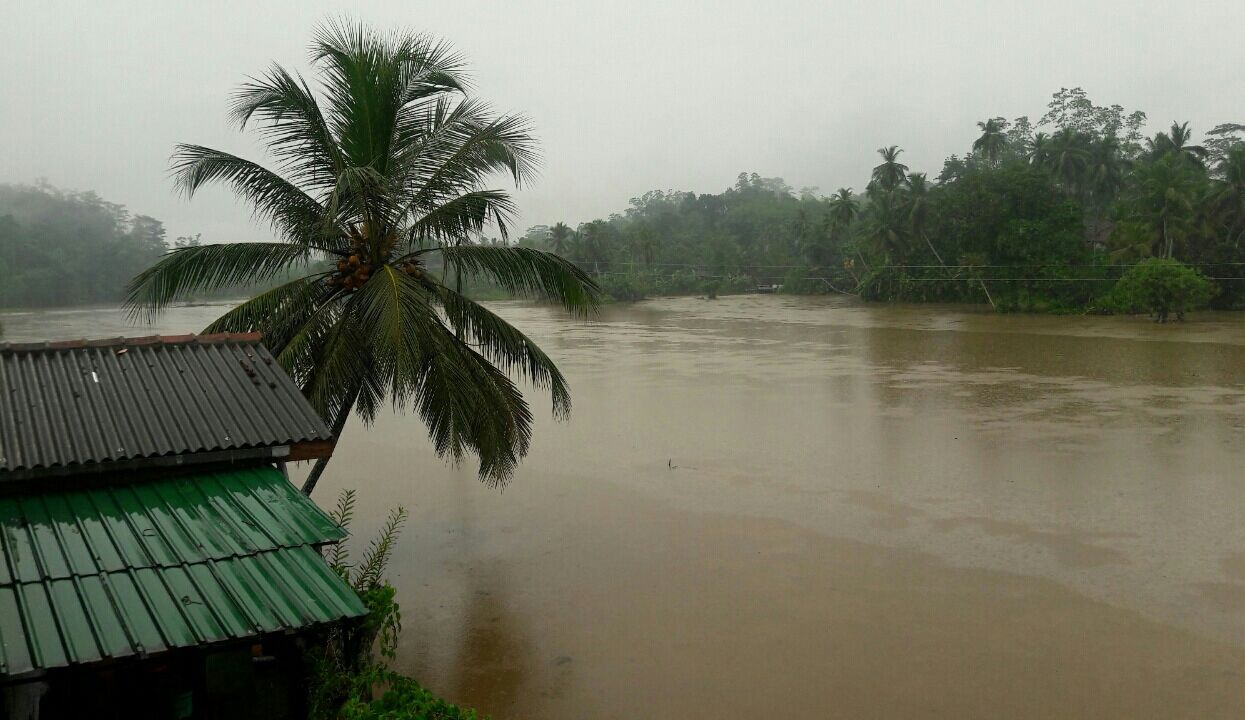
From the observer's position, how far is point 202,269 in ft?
23.6

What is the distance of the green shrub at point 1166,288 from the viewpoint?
31.2m

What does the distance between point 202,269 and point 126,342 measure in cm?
192

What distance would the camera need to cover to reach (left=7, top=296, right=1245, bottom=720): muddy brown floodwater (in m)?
6.30

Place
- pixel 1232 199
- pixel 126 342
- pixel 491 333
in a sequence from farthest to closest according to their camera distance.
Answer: pixel 1232 199 < pixel 491 333 < pixel 126 342

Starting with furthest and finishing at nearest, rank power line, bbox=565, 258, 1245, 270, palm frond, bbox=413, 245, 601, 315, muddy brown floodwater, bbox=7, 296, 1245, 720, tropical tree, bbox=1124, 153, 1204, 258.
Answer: power line, bbox=565, 258, 1245, 270 → tropical tree, bbox=1124, 153, 1204, 258 → palm frond, bbox=413, 245, 601, 315 → muddy brown floodwater, bbox=7, 296, 1245, 720

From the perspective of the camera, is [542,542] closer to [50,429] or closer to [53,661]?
A: [50,429]

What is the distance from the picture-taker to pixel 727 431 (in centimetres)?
1495

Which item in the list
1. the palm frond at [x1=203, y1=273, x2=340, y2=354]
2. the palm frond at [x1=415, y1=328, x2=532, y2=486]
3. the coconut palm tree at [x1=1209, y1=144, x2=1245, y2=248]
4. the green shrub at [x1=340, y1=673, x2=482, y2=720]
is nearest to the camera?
the green shrub at [x1=340, y1=673, x2=482, y2=720]

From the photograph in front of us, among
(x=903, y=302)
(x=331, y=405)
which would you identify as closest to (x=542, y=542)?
(x=331, y=405)

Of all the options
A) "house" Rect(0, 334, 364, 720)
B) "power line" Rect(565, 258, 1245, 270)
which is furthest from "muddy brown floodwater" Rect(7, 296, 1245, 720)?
"power line" Rect(565, 258, 1245, 270)

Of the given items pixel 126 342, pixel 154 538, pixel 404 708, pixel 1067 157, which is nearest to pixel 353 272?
pixel 126 342

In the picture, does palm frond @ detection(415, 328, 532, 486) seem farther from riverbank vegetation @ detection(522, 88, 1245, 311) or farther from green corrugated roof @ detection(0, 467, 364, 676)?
riverbank vegetation @ detection(522, 88, 1245, 311)

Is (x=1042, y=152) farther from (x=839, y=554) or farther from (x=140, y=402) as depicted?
(x=140, y=402)

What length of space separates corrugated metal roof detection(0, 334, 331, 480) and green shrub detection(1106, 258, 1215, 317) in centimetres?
3362
